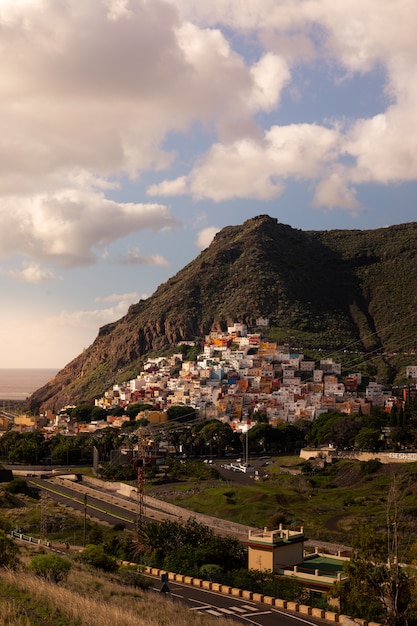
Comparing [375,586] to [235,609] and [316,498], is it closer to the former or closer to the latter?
[235,609]

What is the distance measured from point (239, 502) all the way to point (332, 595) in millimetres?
31137

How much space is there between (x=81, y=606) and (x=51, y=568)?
7.72 meters

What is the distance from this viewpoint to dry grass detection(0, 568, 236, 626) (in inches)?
681

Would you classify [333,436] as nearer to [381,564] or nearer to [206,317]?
[381,564]

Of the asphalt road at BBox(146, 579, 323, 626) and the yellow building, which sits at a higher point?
the yellow building

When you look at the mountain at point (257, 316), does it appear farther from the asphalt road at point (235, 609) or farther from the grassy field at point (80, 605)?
the grassy field at point (80, 605)

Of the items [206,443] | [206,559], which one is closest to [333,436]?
[206,443]

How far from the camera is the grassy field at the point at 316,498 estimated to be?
4956 centimetres

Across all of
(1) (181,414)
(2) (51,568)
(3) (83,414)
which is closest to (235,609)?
(2) (51,568)

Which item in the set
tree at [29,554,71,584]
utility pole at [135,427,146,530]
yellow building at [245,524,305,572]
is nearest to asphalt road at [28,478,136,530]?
utility pole at [135,427,146,530]

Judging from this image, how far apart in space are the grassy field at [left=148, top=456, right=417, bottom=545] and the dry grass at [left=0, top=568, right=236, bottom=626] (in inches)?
896

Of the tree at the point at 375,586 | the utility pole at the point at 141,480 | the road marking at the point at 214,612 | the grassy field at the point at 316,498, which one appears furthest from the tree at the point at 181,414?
the tree at the point at 375,586

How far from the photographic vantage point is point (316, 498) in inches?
2368

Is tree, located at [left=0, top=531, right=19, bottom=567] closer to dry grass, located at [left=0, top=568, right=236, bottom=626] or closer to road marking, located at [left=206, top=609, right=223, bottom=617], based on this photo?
dry grass, located at [left=0, top=568, right=236, bottom=626]
